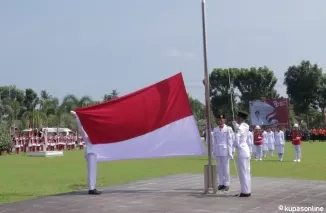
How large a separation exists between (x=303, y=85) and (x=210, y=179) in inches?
1975

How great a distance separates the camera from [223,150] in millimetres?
10625

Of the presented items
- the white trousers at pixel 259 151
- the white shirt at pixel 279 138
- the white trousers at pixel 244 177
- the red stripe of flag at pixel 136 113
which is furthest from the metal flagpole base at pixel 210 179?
the white shirt at pixel 279 138

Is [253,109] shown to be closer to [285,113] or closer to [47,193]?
[285,113]

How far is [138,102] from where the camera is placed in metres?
10.6

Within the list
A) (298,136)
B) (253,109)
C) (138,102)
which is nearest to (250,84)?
(253,109)

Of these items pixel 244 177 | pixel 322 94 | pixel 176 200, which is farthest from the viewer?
pixel 322 94

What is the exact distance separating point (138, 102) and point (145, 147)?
1.01 metres

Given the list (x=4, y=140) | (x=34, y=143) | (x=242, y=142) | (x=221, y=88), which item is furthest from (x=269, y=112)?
(x=242, y=142)

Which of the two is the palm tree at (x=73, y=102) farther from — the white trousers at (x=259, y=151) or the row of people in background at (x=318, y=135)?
the white trousers at (x=259, y=151)

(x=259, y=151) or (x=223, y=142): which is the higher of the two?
(x=223, y=142)

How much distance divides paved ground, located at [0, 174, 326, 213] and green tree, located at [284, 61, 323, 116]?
47.7 m

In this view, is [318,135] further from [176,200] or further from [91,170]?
[176,200]

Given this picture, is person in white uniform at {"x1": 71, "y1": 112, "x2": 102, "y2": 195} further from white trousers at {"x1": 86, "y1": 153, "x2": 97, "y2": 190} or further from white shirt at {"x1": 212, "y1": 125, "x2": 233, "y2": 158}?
white shirt at {"x1": 212, "y1": 125, "x2": 233, "y2": 158}

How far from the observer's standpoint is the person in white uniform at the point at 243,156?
9.58 metres
